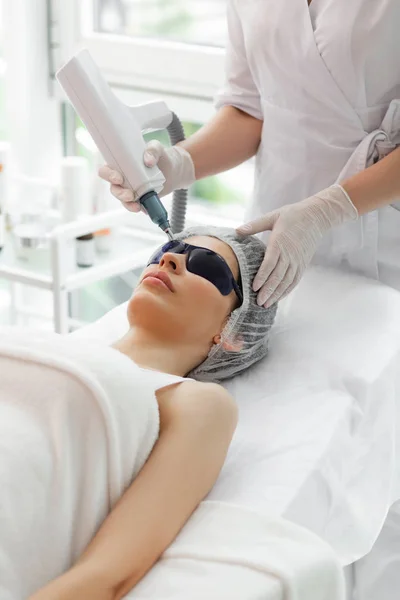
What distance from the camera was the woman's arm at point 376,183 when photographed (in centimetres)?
167

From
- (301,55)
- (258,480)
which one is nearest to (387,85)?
(301,55)

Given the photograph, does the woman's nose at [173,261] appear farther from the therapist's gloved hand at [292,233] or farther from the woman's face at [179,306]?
the therapist's gloved hand at [292,233]

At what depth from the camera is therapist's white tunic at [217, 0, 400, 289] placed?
1672 millimetres

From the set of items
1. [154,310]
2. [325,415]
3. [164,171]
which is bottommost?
[325,415]

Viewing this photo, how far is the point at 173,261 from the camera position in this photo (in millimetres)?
1531

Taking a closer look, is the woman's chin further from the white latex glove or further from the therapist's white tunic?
the therapist's white tunic

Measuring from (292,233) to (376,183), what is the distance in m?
0.21

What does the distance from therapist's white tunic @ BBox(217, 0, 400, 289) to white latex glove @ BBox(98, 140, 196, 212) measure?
0.19m

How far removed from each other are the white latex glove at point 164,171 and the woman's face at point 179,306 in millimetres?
163

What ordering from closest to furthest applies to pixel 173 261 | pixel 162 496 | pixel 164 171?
pixel 162 496 → pixel 173 261 → pixel 164 171

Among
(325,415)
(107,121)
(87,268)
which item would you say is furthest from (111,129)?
(87,268)

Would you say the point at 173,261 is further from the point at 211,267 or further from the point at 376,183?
the point at 376,183

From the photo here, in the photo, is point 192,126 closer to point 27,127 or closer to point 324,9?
point 27,127

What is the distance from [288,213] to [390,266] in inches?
13.0
